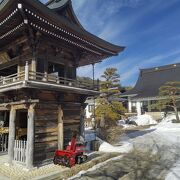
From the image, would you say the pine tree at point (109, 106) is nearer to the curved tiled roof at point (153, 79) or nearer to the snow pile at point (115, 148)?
the snow pile at point (115, 148)

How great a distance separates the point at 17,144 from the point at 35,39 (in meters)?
6.13

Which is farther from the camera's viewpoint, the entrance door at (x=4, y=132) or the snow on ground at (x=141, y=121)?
the snow on ground at (x=141, y=121)

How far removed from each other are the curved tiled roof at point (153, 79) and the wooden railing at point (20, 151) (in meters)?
31.0

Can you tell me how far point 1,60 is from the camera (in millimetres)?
14688

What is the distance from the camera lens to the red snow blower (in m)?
11.3

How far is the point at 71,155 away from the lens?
11.4 meters

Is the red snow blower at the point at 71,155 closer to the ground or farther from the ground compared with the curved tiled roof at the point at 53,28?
closer to the ground

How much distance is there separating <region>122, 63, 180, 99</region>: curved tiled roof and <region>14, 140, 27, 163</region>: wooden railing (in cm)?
3098

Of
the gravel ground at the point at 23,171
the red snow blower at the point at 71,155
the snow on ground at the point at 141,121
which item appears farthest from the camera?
the snow on ground at the point at 141,121

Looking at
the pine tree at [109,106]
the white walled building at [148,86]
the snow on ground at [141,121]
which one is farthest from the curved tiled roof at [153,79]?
the pine tree at [109,106]

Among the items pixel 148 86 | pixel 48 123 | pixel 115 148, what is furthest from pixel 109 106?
pixel 148 86

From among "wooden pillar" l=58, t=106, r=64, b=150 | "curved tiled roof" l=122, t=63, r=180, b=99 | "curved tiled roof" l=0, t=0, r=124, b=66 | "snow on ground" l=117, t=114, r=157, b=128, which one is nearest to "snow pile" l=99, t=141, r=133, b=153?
"wooden pillar" l=58, t=106, r=64, b=150

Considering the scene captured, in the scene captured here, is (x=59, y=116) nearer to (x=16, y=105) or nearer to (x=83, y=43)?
(x=16, y=105)

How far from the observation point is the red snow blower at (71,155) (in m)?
11.3
